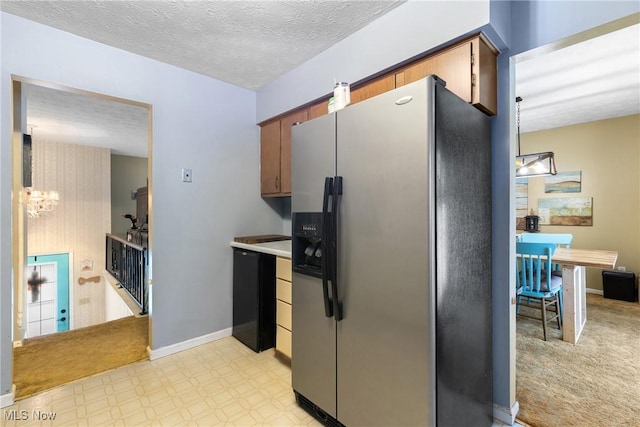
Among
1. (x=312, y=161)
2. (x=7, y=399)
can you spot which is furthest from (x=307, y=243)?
(x=7, y=399)

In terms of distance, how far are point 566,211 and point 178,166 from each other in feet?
18.5

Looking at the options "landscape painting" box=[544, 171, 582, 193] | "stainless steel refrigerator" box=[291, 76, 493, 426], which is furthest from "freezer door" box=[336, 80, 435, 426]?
"landscape painting" box=[544, 171, 582, 193]

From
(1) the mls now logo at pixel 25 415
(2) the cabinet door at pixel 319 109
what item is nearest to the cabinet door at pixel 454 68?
(2) the cabinet door at pixel 319 109

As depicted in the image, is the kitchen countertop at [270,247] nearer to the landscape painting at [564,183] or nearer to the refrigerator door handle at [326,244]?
the refrigerator door handle at [326,244]

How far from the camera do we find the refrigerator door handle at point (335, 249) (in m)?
1.52

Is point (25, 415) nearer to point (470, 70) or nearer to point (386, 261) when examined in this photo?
point (386, 261)

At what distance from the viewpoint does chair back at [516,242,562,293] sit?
284cm

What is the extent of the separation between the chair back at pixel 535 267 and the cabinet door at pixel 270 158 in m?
2.56

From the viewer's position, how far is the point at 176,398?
1.92 metres

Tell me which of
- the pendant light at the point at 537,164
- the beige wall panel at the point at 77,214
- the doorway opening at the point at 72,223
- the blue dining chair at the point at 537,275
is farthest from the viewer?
the beige wall panel at the point at 77,214

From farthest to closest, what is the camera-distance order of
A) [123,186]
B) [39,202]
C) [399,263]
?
[123,186] < [39,202] < [399,263]

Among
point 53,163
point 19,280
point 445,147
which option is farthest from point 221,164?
point 53,163

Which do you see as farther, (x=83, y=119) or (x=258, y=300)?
(x=83, y=119)

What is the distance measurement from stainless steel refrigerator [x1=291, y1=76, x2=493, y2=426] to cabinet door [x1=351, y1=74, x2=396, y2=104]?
56 centimetres
